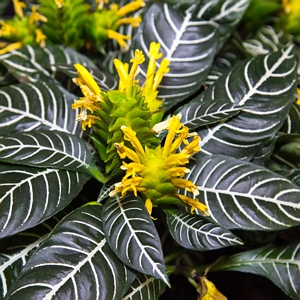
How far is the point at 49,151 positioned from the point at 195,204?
1.00 ft

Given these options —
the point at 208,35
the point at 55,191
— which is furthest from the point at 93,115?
the point at 208,35

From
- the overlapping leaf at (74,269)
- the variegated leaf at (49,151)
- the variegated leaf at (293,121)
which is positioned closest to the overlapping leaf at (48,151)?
the variegated leaf at (49,151)

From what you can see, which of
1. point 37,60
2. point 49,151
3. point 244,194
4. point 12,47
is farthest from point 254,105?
point 12,47

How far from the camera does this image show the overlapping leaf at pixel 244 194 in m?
0.75

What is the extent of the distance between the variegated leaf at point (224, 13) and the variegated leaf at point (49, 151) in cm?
51

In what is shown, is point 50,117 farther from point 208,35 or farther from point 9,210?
point 208,35

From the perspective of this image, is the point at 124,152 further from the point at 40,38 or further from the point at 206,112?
the point at 40,38

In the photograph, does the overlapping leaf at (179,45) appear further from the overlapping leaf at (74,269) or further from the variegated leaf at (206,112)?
the overlapping leaf at (74,269)

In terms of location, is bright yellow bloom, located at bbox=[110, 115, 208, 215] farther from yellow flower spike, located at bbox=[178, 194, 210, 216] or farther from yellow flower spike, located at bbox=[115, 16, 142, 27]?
yellow flower spike, located at bbox=[115, 16, 142, 27]

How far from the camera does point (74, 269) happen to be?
0.68m

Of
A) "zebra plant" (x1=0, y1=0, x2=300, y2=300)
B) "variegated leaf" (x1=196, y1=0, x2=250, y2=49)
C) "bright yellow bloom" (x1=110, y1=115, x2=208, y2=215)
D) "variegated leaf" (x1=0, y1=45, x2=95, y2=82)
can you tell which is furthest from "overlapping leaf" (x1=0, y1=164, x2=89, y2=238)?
"variegated leaf" (x1=196, y1=0, x2=250, y2=49)

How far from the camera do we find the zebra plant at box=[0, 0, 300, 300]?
2.33 feet

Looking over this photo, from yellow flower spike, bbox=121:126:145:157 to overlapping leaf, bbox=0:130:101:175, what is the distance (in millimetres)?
149

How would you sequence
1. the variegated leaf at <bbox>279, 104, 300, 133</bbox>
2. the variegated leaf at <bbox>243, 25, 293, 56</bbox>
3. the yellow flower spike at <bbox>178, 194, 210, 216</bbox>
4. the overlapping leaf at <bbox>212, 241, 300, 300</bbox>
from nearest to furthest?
the yellow flower spike at <bbox>178, 194, 210, 216</bbox> < the overlapping leaf at <bbox>212, 241, 300, 300</bbox> < the variegated leaf at <bbox>279, 104, 300, 133</bbox> < the variegated leaf at <bbox>243, 25, 293, 56</bbox>
